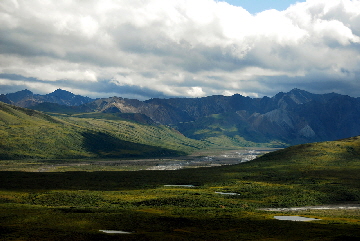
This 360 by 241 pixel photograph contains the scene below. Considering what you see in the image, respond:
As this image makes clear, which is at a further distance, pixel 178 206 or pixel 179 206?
pixel 179 206

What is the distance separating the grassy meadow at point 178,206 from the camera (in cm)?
6875

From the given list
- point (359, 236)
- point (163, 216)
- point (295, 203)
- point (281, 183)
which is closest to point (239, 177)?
point (281, 183)

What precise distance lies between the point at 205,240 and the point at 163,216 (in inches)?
964

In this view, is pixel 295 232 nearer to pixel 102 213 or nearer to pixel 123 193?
pixel 102 213

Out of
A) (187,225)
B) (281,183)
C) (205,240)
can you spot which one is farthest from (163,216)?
(281,183)

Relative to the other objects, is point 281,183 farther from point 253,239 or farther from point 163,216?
point 253,239

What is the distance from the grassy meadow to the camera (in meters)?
68.8

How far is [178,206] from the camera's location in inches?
4267

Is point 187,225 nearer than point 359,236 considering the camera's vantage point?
No

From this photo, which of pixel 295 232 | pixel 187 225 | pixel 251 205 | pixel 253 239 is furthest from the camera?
pixel 251 205

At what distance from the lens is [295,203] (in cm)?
12344

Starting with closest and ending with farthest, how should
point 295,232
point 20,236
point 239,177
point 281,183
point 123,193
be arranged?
point 20,236 → point 295,232 → point 123,193 → point 281,183 → point 239,177

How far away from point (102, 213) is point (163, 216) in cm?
1428

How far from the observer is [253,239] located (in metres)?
65.5
